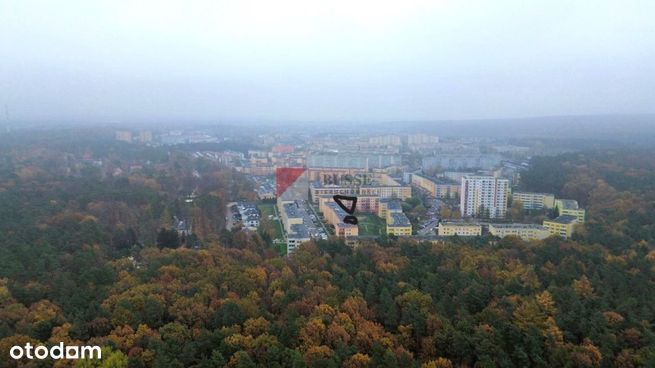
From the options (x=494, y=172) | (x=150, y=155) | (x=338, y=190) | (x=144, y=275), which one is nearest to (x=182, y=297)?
(x=144, y=275)

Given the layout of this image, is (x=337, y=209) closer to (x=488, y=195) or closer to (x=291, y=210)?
(x=291, y=210)

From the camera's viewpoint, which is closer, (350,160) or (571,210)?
(571,210)

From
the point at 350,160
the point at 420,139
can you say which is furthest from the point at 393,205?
the point at 420,139

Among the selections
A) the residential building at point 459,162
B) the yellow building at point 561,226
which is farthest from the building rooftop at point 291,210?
the residential building at point 459,162

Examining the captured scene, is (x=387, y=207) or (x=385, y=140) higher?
(x=385, y=140)
